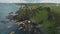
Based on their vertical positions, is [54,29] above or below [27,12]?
below

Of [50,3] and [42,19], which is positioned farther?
[50,3]

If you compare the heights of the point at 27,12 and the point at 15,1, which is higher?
the point at 15,1

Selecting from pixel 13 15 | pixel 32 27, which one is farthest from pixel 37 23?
pixel 13 15

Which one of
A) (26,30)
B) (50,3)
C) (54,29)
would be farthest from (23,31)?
(50,3)

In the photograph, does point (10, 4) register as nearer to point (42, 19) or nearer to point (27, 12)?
point (27, 12)

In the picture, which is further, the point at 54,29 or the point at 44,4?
the point at 44,4

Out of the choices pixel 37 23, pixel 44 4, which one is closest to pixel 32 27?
pixel 37 23

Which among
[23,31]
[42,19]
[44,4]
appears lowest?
[23,31]

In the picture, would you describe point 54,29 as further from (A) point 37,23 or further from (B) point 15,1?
(B) point 15,1
